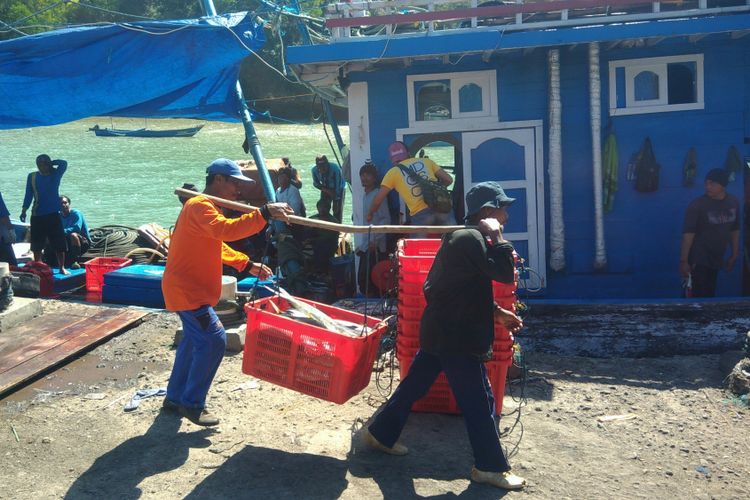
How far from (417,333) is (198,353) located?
1.49m

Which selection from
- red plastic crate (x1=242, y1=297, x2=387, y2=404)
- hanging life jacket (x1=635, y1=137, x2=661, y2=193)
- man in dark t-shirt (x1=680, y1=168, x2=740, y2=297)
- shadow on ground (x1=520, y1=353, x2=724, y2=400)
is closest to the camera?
red plastic crate (x1=242, y1=297, x2=387, y2=404)

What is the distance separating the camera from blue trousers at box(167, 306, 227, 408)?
5.52m

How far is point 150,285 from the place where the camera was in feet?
31.5

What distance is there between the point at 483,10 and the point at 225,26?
2950mm

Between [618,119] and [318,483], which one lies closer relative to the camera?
[318,483]

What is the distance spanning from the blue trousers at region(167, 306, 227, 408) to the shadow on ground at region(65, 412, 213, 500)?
0.75 feet

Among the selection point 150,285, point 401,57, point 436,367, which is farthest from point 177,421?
point 401,57

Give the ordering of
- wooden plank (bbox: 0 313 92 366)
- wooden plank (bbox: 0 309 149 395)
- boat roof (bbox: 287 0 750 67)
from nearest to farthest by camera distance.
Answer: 1. wooden plank (bbox: 0 309 149 395)
2. wooden plank (bbox: 0 313 92 366)
3. boat roof (bbox: 287 0 750 67)

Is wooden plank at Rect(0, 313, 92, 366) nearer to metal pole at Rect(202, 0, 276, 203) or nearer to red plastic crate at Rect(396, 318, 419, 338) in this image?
metal pole at Rect(202, 0, 276, 203)

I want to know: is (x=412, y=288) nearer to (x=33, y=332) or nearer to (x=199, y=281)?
(x=199, y=281)

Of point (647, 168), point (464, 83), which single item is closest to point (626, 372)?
point (647, 168)

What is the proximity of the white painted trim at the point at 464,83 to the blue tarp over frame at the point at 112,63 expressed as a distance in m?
1.91

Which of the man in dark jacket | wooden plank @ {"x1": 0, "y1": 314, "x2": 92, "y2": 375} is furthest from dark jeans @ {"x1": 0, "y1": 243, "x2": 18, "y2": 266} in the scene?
the man in dark jacket

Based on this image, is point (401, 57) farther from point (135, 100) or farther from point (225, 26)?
point (135, 100)
